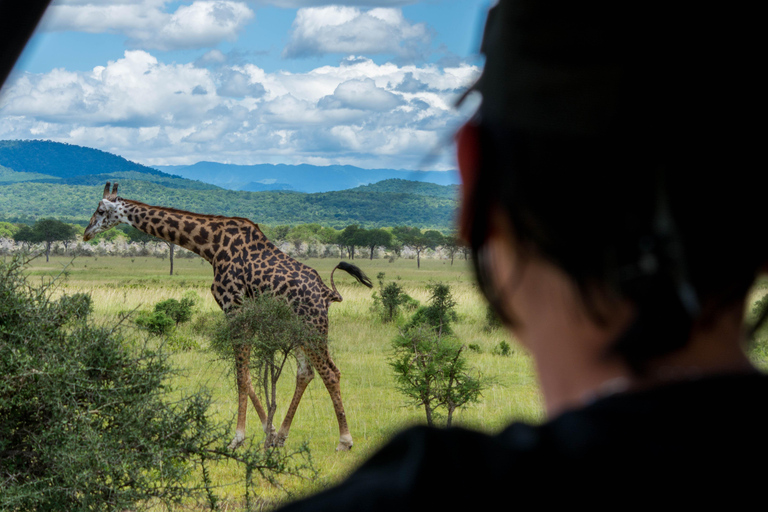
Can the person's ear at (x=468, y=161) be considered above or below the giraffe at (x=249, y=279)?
above

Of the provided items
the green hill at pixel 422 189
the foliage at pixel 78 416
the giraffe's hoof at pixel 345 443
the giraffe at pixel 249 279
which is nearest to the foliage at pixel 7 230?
the giraffe at pixel 249 279

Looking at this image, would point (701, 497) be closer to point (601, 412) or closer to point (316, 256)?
point (601, 412)

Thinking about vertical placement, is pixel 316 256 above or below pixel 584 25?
below

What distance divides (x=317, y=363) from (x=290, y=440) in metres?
1.01

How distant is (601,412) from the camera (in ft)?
1.70

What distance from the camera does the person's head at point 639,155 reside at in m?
0.53

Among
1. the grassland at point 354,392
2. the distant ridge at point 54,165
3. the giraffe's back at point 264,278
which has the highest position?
the distant ridge at point 54,165

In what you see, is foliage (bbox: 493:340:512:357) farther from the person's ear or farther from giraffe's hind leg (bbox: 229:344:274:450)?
the person's ear

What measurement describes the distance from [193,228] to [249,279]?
0.99m

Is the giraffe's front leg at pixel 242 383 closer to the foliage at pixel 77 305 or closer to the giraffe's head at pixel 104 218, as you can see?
the giraffe's head at pixel 104 218

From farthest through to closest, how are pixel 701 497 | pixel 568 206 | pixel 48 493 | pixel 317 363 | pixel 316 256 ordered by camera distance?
pixel 316 256
pixel 317 363
pixel 48 493
pixel 568 206
pixel 701 497

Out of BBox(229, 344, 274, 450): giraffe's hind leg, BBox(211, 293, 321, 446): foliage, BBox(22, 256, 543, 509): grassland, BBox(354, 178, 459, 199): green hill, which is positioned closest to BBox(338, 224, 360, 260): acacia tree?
BBox(22, 256, 543, 509): grassland

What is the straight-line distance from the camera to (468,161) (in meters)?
0.65

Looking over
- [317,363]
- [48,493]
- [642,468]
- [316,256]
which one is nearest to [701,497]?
[642,468]
